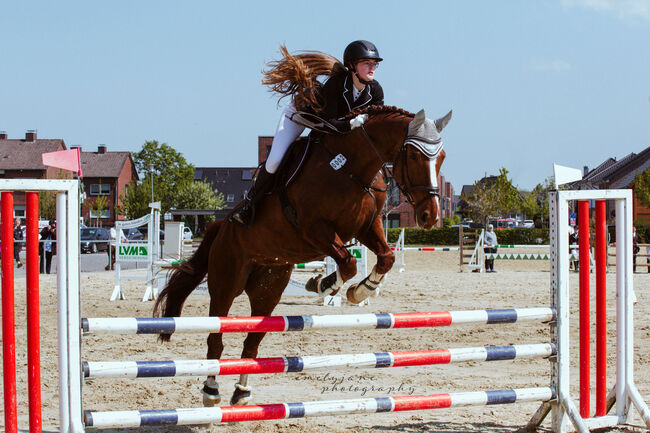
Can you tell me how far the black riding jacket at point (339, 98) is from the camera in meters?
4.19

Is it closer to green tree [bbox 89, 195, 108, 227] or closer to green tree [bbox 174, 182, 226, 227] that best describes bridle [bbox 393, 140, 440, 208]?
green tree [bbox 89, 195, 108, 227]

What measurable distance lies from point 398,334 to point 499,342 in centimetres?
109

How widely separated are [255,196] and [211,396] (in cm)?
132

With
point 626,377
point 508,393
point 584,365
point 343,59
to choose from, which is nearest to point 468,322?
point 508,393

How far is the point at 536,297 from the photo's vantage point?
10945mm

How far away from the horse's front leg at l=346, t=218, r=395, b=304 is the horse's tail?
57.0 inches

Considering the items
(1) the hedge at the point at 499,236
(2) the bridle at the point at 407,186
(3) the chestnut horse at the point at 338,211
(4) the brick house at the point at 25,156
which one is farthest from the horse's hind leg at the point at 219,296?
(4) the brick house at the point at 25,156

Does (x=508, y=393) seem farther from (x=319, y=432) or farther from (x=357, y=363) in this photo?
(x=319, y=432)

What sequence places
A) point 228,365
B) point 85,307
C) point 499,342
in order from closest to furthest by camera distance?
1. point 228,365
2. point 499,342
3. point 85,307

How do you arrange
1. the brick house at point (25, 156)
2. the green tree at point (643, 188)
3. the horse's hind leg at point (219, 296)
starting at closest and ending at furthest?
the horse's hind leg at point (219, 296) < the green tree at point (643, 188) < the brick house at point (25, 156)

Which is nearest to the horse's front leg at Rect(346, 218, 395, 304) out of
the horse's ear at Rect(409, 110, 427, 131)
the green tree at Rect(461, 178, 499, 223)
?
the horse's ear at Rect(409, 110, 427, 131)

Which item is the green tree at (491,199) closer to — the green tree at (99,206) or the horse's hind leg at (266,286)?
the green tree at (99,206)

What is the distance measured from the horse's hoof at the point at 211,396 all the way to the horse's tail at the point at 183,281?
89 centimetres

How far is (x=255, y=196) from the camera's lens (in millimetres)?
4383
